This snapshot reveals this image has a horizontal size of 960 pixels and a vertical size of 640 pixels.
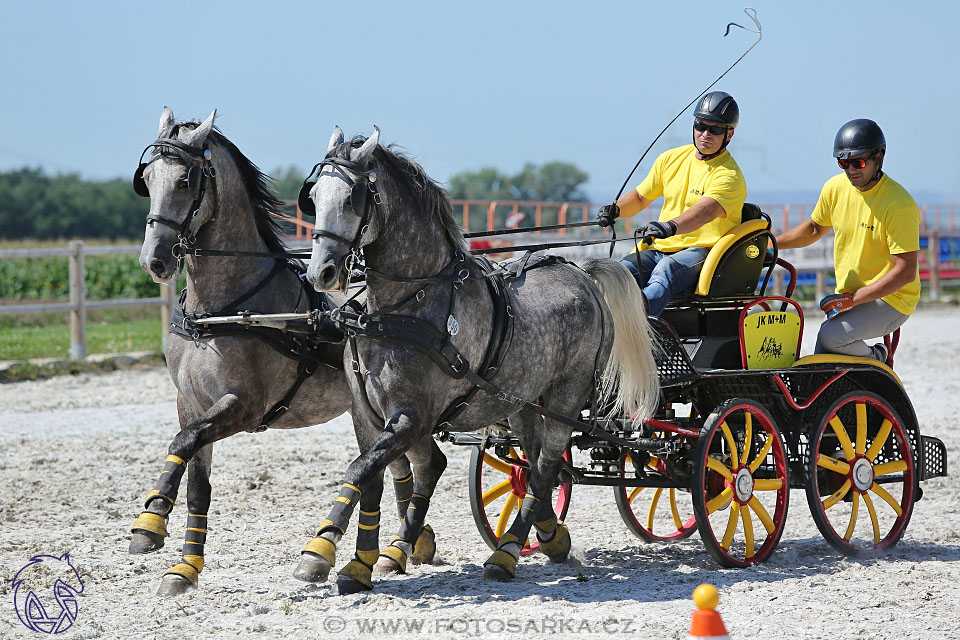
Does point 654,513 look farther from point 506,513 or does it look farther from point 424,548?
point 424,548

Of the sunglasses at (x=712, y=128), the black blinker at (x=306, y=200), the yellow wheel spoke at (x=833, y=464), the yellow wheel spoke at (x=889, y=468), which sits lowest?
the yellow wheel spoke at (x=889, y=468)

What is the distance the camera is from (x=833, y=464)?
5.64m

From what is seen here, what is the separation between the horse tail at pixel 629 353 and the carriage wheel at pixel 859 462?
917 mm

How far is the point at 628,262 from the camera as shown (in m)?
5.96

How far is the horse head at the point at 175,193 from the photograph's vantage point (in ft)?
15.1

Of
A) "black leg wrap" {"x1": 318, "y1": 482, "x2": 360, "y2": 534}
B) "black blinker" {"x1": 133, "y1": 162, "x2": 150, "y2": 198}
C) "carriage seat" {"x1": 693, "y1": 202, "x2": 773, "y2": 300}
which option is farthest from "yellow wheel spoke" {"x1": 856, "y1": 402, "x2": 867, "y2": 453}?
"black blinker" {"x1": 133, "y1": 162, "x2": 150, "y2": 198}

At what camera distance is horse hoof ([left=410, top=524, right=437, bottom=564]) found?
17.8ft

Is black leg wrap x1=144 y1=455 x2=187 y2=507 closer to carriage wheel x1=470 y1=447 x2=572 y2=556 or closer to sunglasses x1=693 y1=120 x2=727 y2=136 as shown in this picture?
carriage wheel x1=470 y1=447 x2=572 y2=556

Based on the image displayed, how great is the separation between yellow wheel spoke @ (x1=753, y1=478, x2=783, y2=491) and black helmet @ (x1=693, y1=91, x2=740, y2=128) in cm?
189

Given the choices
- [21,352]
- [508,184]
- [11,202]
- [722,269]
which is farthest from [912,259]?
[508,184]

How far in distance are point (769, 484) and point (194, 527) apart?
9.23 ft

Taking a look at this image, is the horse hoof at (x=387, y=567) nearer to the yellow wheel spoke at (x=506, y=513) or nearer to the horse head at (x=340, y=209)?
the yellow wheel spoke at (x=506, y=513)

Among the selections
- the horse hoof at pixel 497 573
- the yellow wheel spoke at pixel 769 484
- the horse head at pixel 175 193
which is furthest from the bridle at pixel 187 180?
the yellow wheel spoke at pixel 769 484
